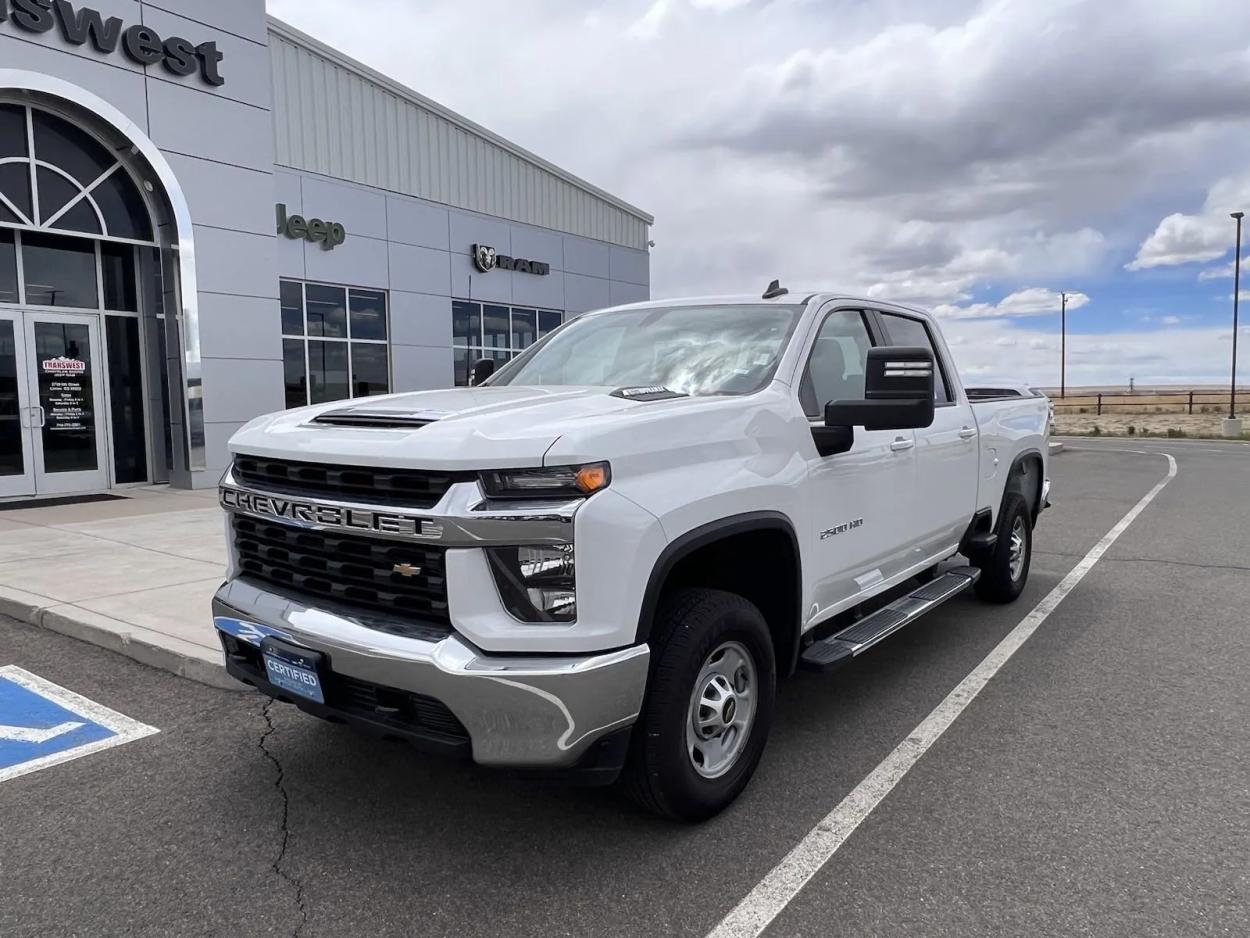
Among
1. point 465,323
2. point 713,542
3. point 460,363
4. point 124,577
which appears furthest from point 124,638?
point 465,323

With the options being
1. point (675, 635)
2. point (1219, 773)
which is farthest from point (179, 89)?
point (1219, 773)

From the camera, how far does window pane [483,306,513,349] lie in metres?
21.5

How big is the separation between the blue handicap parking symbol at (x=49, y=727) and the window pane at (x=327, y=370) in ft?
44.3

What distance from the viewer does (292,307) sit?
17156mm

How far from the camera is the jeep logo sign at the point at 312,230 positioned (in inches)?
653

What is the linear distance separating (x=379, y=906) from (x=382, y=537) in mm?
1101

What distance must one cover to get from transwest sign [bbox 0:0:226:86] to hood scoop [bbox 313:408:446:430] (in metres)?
10.8

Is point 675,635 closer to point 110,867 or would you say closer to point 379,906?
point 379,906

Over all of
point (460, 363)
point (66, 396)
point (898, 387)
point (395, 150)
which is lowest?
point (898, 387)

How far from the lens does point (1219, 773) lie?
362cm

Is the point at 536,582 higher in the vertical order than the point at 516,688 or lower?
higher

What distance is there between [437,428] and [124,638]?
11.4ft

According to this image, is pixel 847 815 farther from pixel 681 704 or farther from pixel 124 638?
pixel 124 638

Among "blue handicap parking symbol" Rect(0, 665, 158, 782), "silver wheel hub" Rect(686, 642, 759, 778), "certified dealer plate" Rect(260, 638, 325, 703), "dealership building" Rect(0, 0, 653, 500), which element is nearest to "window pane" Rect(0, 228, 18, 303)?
A: "dealership building" Rect(0, 0, 653, 500)
